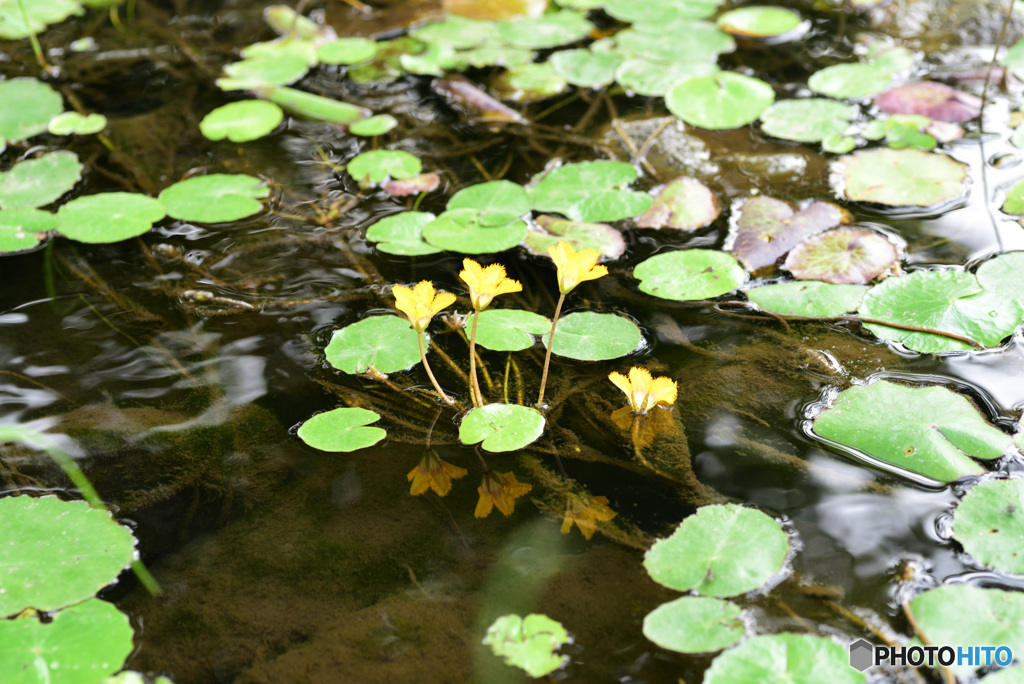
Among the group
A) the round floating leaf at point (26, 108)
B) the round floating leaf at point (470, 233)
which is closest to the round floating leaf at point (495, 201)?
the round floating leaf at point (470, 233)

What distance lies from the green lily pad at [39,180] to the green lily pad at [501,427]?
5.13 feet

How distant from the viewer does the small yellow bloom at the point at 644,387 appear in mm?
1330

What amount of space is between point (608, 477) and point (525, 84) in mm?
1746

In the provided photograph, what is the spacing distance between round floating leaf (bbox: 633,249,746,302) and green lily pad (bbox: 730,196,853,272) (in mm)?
73

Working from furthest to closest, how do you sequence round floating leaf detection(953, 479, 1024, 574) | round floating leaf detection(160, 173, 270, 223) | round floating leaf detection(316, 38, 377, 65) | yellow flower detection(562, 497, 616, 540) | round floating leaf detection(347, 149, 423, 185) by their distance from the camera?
round floating leaf detection(316, 38, 377, 65) < round floating leaf detection(347, 149, 423, 185) < round floating leaf detection(160, 173, 270, 223) < yellow flower detection(562, 497, 616, 540) < round floating leaf detection(953, 479, 1024, 574)

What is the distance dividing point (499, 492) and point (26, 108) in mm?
2333

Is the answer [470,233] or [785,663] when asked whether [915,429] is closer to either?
[785,663]

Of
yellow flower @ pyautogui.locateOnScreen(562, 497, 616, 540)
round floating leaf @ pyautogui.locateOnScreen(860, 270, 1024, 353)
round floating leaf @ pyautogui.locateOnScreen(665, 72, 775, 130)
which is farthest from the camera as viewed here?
round floating leaf @ pyautogui.locateOnScreen(665, 72, 775, 130)

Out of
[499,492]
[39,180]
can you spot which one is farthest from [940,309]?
[39,180]

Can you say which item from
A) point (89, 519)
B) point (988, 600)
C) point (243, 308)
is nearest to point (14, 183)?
point (243, 308)

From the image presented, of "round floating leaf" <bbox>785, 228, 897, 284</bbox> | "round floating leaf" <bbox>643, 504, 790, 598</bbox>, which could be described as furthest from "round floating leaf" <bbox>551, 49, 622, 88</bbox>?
"round floating leaf" <bbox>643, 504, 790, 598</bbox>

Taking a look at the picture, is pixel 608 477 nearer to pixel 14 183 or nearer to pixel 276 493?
pixel 276 493

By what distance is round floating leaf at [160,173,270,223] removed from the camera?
78.2 inches

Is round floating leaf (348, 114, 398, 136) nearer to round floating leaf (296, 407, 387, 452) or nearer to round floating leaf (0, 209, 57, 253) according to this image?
round floating leaf (0, 209, 57, 253)
